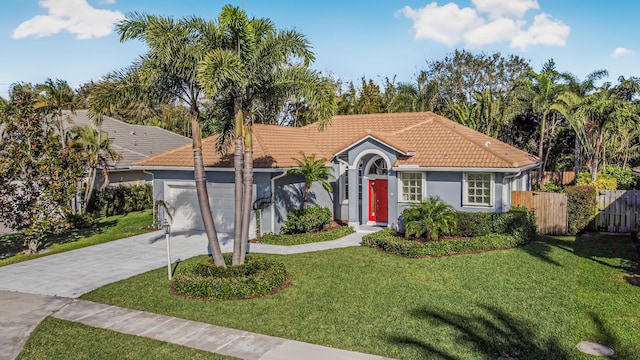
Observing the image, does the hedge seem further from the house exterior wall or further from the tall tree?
the tall tree

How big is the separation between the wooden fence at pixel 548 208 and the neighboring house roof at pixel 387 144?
1.35m

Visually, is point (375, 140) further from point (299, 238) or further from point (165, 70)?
point (165, 70)

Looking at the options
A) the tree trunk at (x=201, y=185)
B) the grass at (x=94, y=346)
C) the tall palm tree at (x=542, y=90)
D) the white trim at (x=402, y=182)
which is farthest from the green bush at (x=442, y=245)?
the tall palm tree at (x=542, y=90)

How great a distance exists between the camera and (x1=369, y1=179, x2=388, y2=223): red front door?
64.8ft

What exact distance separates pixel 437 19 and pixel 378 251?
14.0 meters

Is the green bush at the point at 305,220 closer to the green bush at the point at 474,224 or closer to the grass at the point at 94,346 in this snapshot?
the green bush at the point at 474,224

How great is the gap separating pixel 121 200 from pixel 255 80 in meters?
17.0

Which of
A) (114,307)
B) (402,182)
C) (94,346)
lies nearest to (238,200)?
(114,307)

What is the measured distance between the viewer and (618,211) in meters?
18.2

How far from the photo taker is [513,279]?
1225 centimetres

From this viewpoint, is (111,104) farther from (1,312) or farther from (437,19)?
(437,19)

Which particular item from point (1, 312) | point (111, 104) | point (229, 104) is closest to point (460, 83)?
point (229, 104)

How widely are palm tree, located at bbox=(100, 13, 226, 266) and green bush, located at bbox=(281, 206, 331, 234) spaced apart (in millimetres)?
6389

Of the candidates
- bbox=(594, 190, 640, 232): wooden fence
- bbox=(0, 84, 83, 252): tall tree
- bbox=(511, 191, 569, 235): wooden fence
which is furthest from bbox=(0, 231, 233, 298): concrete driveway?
bbox=(594, 190, 640, 232): wooden fence
